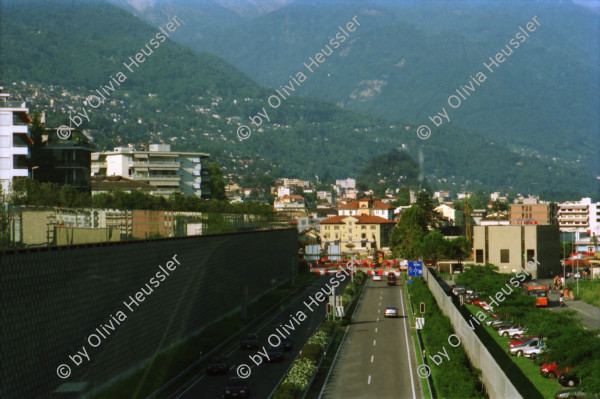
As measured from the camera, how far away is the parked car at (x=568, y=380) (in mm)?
37688

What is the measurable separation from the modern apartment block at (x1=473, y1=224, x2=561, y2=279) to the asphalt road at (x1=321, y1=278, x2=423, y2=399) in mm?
40069

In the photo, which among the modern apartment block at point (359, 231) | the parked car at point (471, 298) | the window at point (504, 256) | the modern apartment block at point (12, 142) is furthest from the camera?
the modern apartment block at point (359, 231)

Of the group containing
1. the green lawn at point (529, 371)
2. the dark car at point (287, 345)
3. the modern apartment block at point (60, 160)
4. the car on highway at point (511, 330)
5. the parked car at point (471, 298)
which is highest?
the modern apartment block at point (60, 160)

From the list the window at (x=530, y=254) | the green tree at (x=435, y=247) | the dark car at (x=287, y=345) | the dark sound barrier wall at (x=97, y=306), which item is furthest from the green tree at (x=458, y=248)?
the dark car at (x=287, y=345)

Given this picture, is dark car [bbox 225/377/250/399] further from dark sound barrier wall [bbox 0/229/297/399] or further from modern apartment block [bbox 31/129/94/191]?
modern apartment block [bbox 31/129/94/191]

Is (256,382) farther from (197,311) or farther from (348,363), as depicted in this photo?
(197,311)

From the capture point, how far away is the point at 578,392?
3319 cm

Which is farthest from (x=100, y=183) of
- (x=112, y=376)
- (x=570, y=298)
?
(x=112, y=376)

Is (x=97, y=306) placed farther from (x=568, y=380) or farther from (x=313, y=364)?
(x=568, y=380)

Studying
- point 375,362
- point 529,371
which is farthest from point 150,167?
point 529,371

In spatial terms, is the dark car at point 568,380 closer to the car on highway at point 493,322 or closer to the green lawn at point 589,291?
the car on highway at point 493,322

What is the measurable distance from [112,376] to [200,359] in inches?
411

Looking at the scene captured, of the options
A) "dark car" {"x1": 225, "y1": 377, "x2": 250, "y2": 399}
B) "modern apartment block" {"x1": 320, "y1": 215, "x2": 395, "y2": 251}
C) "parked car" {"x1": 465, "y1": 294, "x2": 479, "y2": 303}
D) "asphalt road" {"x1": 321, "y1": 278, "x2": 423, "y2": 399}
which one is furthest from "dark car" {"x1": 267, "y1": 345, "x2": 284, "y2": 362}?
"modern apartment block" {"x1": 320, "y1": 215, "x2": 395, "y2": 251}

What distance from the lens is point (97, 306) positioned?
30578mm
